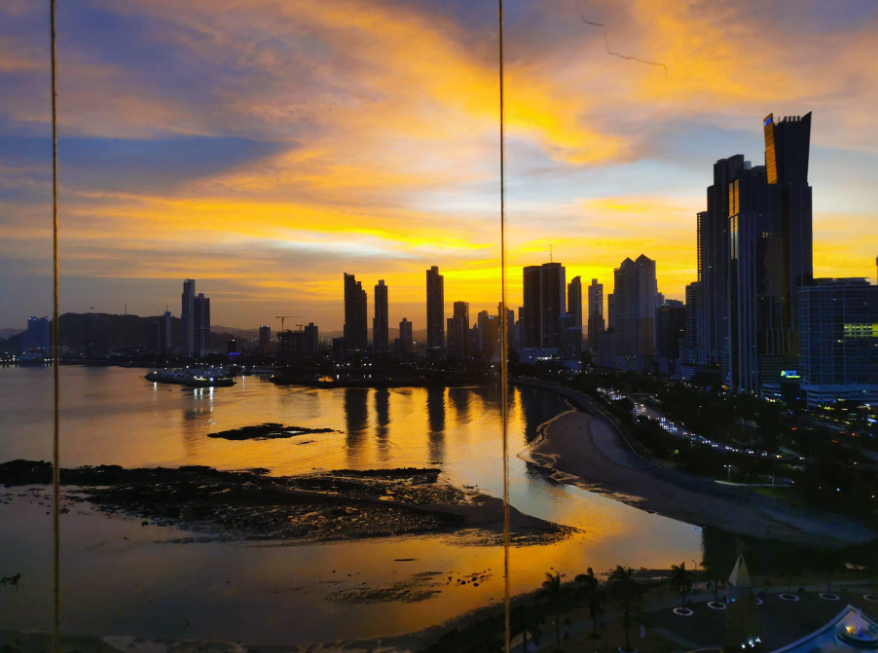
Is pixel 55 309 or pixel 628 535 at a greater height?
pixel 55 309

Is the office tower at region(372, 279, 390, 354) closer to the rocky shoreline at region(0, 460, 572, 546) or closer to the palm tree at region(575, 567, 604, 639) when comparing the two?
the rocky shoreline at region(0, 460, 572, 546)

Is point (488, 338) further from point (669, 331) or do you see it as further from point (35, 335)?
point (35, 335)

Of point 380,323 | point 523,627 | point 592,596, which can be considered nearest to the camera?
point 523,627

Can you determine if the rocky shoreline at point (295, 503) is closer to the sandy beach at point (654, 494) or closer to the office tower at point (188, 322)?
the sandy beach at point (654, 494)

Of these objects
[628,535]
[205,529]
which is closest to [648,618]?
[628,535]

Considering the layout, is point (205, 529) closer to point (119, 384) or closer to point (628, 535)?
point (628, 535)

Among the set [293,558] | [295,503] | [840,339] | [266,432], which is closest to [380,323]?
[266,432]

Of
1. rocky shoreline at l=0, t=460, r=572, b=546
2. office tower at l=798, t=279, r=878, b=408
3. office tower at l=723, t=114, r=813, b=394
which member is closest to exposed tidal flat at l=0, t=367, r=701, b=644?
rocky shoreline at l=0, t=460, r=572, b=546
